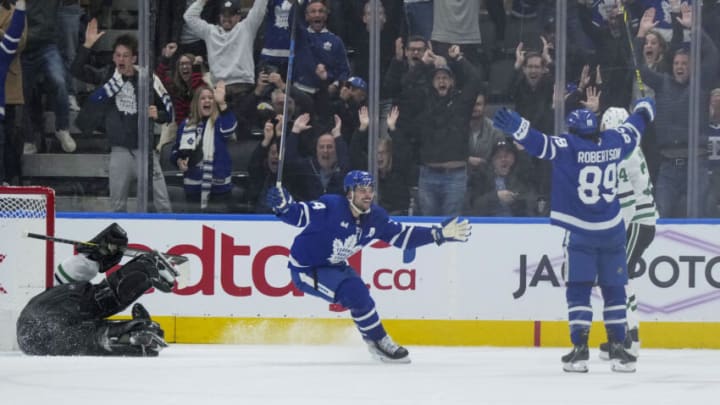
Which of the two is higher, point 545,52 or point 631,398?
point 545,52

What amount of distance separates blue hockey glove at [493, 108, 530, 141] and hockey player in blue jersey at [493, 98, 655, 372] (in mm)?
36

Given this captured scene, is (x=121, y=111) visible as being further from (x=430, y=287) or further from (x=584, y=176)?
(x=584, y=176)

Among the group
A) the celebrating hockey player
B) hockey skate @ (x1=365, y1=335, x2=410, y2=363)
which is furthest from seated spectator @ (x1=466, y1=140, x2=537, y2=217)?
hockey skate @ (x1=365, y1=335, x2=410, y2=363)

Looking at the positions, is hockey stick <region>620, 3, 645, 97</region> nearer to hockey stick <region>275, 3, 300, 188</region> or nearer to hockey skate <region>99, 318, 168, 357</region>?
hockey stick <region>275, 3, 300, 188</region>

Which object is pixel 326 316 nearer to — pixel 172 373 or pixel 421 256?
pixel 421 256

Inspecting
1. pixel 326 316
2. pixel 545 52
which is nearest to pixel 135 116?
pixel 326 316

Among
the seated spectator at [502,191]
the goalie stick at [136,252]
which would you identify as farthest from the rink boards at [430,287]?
the goalie stick at [136,252]

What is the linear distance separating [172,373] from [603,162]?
2.55 metres

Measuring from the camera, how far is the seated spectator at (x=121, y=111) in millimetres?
10312

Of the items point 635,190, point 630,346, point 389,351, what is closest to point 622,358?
point 630,346

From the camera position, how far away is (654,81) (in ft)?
33.2

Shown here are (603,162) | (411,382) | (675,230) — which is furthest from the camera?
(675,230)

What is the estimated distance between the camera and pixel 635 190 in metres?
9.12

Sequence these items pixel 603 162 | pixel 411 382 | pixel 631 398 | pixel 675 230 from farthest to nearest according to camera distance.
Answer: pixel 675 230, pixel 603 162, pixel 411 382, pixel 631 398
